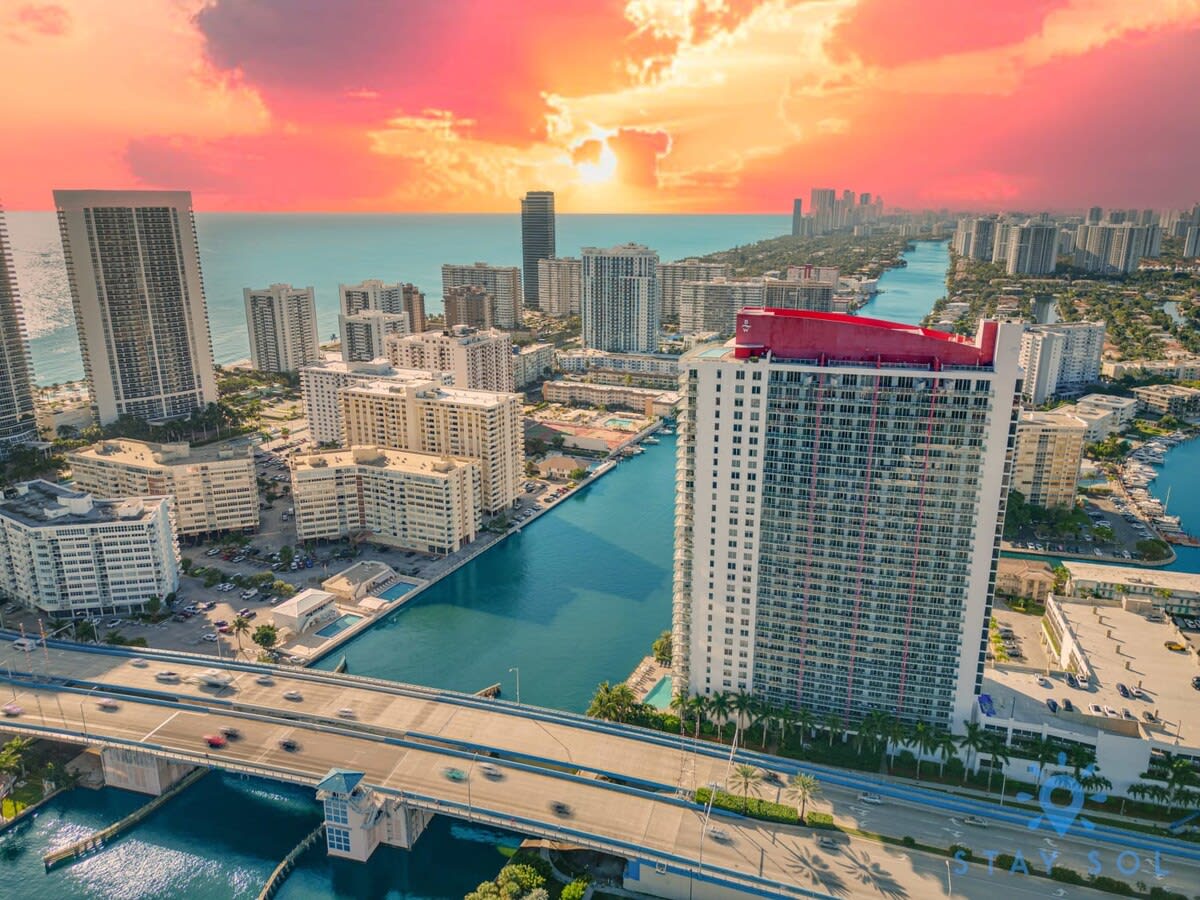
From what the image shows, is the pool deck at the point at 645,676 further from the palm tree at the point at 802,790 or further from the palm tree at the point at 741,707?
the palm tree at the point at 802,790

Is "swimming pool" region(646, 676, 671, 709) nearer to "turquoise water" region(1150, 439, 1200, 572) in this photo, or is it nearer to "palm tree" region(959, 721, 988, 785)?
"palm tree" region(959, 721, 988, 785)

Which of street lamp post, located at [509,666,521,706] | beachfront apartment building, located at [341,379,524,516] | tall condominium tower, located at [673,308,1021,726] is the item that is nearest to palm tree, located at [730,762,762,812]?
tall condominium tower, located at [673,308,1021,726]

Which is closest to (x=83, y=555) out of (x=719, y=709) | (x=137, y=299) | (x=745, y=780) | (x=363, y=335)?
(x=719, y=709)

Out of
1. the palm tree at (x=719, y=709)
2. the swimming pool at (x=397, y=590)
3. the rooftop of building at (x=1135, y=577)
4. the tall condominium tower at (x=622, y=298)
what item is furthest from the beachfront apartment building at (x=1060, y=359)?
the swimming pool at (x=397, y=590)

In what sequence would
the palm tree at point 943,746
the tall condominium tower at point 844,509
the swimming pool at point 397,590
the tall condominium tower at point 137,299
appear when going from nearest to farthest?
the tall condominium tower at point 844,509
the palm tree at point 943,746
the swimming pool at point 397,590
the tall condominium tower at point 137,299

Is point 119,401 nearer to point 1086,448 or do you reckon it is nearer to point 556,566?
point 556,566

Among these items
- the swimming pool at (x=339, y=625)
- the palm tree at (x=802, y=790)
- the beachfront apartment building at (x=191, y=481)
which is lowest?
the swimming pool at (x=339, y=625)
